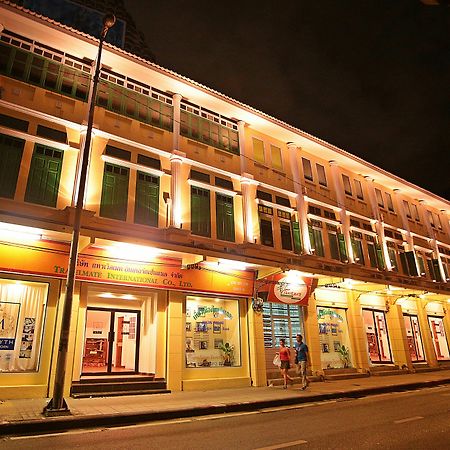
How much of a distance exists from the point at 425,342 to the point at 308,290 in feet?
37.2

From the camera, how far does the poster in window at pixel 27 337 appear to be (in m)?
10.9

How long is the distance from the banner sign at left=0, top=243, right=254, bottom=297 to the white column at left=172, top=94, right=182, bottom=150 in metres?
4.79

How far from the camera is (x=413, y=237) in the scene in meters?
24.7

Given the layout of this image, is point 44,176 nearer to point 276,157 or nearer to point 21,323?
point 21,323

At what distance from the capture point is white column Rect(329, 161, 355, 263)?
19609mm

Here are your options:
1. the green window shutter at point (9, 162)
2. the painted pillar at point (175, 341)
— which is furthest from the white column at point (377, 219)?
the green window shutter at point (9, 162)

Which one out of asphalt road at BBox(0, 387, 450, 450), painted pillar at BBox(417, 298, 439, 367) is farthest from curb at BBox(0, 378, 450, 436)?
painted pillar at BBox(417, 298, 439, 367)

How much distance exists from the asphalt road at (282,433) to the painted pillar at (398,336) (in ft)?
39.9

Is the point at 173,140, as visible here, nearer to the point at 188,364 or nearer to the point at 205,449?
the point at 188,364

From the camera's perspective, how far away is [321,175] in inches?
813

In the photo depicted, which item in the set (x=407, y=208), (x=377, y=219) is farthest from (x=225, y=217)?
(x=407, y=208)

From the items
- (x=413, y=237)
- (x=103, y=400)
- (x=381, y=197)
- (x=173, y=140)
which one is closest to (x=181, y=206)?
(x=173, y=140)

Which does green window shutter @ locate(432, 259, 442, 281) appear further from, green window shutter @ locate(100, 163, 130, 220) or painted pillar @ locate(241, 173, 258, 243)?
green window shutter @ locate(100, 163, 130, 220)

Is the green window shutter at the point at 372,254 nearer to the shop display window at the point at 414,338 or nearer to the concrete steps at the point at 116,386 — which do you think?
the shop display window at the point at 414,338
